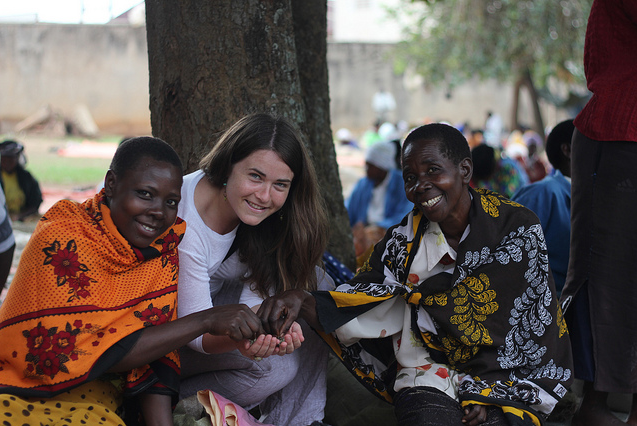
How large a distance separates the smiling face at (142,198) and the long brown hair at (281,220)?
0.39 metres

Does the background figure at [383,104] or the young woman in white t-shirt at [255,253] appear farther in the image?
the background figure at [383,104]

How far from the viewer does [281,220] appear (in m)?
2.96

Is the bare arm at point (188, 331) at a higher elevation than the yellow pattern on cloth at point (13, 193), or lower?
higher

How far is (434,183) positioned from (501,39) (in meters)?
14.0

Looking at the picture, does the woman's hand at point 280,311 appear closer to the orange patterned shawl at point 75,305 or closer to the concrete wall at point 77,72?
the orange patterned shawl at point 75,305

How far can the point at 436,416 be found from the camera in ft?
8.32

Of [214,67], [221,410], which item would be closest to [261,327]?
[221,410]

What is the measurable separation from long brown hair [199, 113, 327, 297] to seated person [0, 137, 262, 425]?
1.10ft

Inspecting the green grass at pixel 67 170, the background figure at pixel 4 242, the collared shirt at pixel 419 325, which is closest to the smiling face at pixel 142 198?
the collared shirt at pixel 419 325

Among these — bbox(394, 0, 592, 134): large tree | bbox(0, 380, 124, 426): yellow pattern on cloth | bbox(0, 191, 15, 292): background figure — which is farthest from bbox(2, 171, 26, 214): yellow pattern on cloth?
bbox(394, 0, 592, 134): large tree

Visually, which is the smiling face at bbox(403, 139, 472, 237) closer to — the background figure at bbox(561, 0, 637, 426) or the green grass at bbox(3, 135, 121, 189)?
the background figure at bbox(561, 0, 637, 426)

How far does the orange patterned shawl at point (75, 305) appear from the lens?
2.24 m

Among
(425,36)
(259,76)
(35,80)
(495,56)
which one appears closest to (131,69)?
(35,80)

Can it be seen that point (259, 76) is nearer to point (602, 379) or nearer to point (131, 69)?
point (602, 379)
